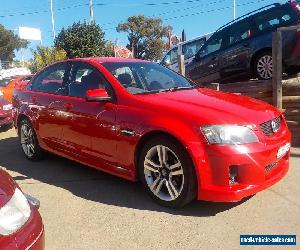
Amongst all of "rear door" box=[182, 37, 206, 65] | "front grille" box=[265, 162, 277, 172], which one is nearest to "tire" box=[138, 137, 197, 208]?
"front grille" box=[265, 162, 277, 172]

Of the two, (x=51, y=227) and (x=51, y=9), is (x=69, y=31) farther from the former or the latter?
(x=51, y=227)

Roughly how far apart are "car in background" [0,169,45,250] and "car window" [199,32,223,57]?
7663 millimetres

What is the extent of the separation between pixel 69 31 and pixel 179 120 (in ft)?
76.1

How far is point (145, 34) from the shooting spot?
65125 mm

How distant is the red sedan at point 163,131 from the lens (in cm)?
366

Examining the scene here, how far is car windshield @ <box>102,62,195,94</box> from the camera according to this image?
4.68m

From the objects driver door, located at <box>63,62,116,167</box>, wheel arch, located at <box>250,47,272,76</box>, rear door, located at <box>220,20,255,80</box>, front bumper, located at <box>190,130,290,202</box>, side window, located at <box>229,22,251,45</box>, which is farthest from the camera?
side window, located at <box>229,22,251,45</box>

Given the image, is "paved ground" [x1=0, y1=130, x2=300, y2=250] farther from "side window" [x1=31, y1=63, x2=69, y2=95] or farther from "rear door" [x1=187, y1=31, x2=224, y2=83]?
"rear door" [x1=187, y1=31, x2=224, y2=83]

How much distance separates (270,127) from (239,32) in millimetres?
5663

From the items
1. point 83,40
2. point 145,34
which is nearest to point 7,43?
point 145,34

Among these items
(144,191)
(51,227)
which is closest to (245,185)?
(144,191)

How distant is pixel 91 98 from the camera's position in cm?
452

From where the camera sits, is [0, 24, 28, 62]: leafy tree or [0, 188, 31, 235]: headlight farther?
[0, 24, 28, 62]: leafy tree

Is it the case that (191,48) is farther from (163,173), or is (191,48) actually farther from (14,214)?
(14,214)
